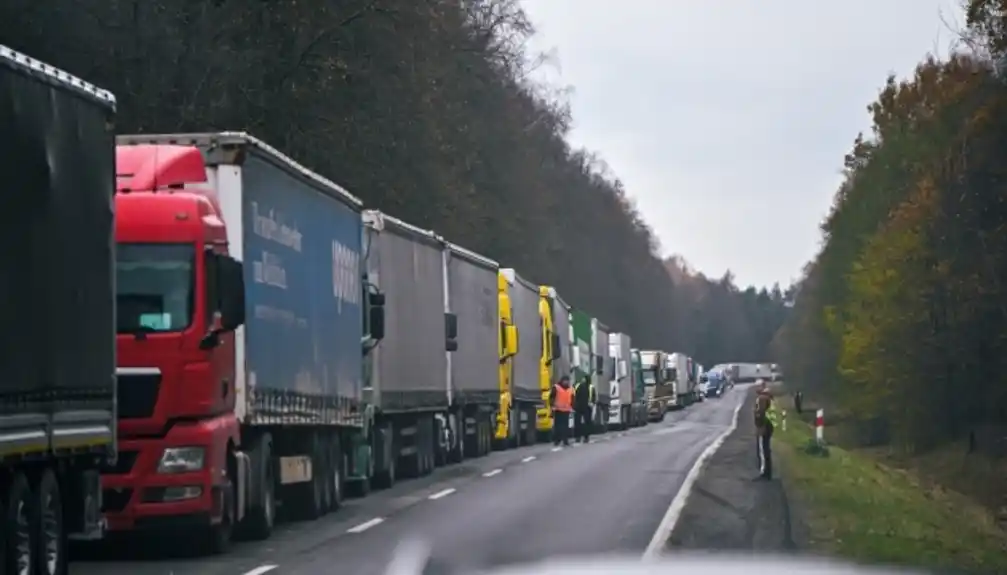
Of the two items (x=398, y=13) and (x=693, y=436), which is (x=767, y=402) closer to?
(x=398, y=13)

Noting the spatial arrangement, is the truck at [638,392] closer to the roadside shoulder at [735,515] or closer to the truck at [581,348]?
the truck at [581,348]

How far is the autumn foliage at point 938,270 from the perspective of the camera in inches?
1768

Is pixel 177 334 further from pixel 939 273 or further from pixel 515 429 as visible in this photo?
pixel 939 273

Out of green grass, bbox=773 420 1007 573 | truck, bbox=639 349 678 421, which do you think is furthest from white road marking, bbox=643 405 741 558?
truck, bbox=639 349 678 421

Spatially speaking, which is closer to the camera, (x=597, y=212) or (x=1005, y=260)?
(x=1005, y=260)

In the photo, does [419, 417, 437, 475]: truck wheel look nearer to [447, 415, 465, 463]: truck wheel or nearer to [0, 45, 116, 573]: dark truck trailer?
[447, 415, 465, 463]: truck wheel

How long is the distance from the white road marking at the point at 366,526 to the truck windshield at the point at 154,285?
4.39 metres

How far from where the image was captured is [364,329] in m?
26.5

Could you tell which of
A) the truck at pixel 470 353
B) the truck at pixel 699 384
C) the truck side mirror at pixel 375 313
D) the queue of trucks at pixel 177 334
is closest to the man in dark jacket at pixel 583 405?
the truck at pixel 470 353

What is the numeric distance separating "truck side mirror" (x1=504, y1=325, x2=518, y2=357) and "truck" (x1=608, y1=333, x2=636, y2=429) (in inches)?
916

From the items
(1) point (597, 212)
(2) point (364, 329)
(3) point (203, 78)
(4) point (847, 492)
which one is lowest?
(4) point (847, 492)

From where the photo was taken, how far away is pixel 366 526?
20.9 meters

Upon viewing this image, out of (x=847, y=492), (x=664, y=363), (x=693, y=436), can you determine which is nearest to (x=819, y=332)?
(x=664, y=363)

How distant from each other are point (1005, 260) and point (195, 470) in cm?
3031
